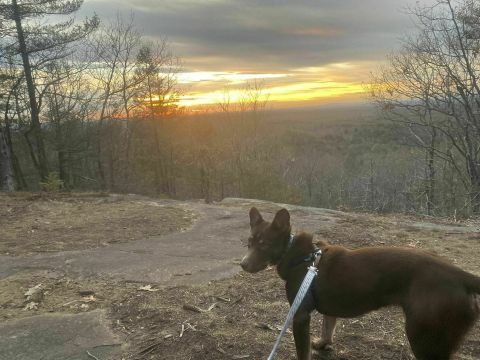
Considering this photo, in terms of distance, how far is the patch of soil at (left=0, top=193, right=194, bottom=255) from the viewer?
7.60 metres

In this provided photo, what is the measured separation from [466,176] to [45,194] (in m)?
19.4

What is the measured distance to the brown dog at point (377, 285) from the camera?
2.83 meters

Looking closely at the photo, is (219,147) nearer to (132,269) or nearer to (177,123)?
(177,123)

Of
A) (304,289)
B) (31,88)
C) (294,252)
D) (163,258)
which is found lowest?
(163,258)

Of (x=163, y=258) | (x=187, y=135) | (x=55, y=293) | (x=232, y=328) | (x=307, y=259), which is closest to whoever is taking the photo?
(x=307, y=259)

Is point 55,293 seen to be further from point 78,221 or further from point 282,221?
point 78,221

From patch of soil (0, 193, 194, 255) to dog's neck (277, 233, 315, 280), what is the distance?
4812 mm

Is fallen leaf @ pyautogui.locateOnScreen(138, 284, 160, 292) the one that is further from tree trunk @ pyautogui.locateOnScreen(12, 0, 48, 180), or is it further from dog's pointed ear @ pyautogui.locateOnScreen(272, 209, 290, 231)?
tree trunk @ pyautogui.locateOnScreen(12, 0, 48, 180)

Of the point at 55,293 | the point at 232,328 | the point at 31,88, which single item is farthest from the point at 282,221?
the point at 31,88

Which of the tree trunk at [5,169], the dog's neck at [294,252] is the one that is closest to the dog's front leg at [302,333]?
the dog's neck at [294,252]

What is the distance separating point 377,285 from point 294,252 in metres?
0.77

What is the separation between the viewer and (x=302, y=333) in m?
3.40

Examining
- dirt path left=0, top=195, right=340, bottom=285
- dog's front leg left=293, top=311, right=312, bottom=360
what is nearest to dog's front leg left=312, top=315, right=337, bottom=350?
dog's front leg left=293, top=311, right=312, bottom=360

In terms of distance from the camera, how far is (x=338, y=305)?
10.9 ft
